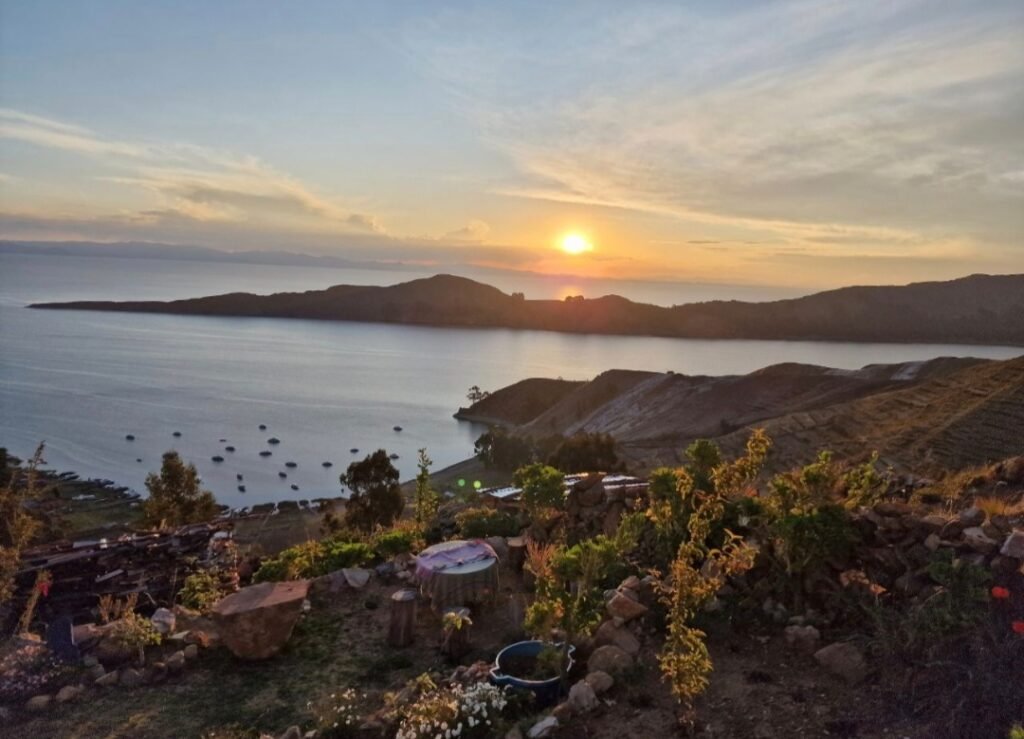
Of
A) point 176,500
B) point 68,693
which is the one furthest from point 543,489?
point 176,500

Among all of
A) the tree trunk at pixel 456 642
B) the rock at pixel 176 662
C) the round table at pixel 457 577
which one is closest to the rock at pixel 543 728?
the tree trunk at pixel 456 642

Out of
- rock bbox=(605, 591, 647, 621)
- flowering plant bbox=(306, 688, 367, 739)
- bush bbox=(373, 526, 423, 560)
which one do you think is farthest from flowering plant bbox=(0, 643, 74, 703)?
rock bbox=(605, 591, 647, 621)

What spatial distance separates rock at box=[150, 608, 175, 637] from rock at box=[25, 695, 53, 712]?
1.30 meters

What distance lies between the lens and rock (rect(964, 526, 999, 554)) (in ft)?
19.3

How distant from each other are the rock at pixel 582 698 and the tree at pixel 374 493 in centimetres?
1751

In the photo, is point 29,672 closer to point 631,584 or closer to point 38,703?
point 38,703

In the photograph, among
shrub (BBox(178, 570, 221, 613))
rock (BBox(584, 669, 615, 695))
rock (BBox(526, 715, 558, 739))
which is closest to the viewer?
rock (BBox(526, 715, 558, 739))

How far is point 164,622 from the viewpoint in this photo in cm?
789

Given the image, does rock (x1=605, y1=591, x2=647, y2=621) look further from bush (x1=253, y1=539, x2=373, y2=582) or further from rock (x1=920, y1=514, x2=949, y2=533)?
bush (x1=253, y1=539, x2=373, y2=582)

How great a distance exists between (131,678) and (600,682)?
4.99 metres

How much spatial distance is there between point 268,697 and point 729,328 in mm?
174204

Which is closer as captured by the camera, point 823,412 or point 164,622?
point 164,622

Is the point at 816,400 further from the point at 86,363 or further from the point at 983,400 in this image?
the point at 86,363

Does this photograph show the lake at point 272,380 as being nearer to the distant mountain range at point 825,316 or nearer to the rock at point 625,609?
the distant mountain range at point 825,316
